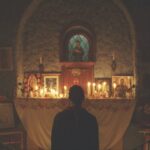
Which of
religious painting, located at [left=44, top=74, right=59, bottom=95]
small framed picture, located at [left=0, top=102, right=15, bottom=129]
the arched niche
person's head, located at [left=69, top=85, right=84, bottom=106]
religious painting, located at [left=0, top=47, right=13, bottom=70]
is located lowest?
small framed picture, located at [left=0, top=102, right=15, bottom=129]

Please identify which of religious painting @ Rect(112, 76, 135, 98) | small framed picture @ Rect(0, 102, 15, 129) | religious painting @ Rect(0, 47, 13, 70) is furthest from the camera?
religious painting @ Rect(0, 47, 13, 70)

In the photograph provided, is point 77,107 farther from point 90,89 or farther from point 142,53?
point 142,53

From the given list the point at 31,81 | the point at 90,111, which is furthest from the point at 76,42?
the point at 90,111

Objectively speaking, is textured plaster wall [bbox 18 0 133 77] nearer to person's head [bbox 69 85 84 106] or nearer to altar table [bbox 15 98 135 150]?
altar table [bbox 15 98 135 150]

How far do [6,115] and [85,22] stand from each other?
9.14 feet

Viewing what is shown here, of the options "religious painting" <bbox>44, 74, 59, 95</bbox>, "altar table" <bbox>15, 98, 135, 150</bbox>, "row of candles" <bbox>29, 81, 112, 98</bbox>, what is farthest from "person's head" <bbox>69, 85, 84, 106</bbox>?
"religious painting" <bbox>44, 74, 59, 95</bbox>

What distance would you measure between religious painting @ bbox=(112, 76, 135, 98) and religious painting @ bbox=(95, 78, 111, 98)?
0.51 ft

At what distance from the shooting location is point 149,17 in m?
8.95

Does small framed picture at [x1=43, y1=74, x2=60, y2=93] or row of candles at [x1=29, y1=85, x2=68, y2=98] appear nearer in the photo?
row of candles at [x1=29, y1=85, x2=68, y2=98]

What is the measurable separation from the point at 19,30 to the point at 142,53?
272cm

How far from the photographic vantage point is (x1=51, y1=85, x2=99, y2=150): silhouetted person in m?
4.08

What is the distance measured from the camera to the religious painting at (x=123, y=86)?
825 cm

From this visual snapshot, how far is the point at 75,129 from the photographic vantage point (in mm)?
4137

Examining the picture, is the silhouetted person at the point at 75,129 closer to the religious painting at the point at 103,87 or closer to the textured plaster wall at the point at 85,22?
the religious painting at the point at 103,87
